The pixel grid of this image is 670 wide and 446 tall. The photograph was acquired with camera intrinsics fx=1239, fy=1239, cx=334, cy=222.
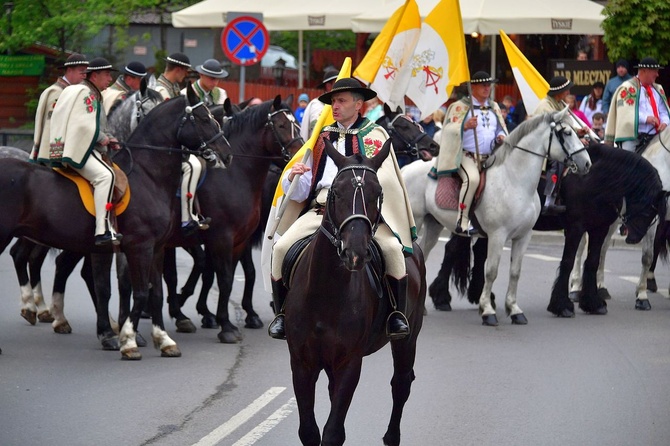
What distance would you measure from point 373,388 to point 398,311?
2733mm

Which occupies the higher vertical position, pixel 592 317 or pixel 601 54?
pixel 601 54

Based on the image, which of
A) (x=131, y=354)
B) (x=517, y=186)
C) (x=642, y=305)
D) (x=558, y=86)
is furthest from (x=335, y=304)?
(x=642, y=305)

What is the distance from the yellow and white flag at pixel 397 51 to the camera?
1257 centimetres

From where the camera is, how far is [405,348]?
27.1ft

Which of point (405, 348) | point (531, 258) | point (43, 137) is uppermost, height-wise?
point (43, 137)

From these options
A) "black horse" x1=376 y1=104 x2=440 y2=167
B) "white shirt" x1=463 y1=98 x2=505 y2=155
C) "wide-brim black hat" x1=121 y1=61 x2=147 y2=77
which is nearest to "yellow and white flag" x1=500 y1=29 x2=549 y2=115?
"white shirt" x1=463 y1=98 x2=505 y2=155

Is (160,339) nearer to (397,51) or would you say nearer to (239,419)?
(239,419)

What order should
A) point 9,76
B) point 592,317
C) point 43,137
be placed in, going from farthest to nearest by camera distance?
point 9,76
point 592,317
point 43,137

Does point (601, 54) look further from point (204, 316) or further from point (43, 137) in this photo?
point (43, 137)

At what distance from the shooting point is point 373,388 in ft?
33.6

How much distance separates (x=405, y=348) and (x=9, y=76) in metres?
30.6

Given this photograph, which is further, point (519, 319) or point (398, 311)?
point (519, 319)

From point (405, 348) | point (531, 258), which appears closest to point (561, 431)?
point (405, 348)

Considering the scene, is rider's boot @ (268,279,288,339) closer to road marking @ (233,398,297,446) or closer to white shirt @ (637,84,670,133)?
road marking @ (233,398,297,446)
